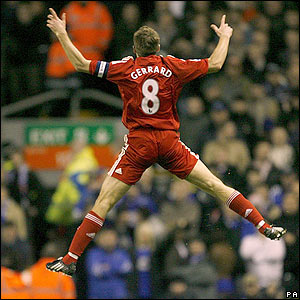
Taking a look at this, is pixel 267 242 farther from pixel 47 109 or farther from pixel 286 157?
pixel 47 109

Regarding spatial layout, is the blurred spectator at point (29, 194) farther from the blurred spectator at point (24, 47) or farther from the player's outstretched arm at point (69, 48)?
the player's outstretched arm at point (69, 48)

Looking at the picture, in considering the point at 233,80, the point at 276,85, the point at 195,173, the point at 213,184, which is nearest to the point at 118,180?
Answer: the point at 195,173

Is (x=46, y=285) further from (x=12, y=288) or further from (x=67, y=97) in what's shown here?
(x=67, y=97)

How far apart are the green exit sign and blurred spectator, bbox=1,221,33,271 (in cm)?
206

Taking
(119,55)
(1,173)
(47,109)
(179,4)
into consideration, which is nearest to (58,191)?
(1,173)

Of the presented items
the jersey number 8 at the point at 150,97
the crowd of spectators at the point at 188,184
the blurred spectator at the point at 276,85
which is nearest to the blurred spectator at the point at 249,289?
the crowd of spectators at the point at 188,184

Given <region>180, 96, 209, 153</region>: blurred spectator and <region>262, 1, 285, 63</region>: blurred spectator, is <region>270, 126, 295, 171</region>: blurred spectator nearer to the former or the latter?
<region>180, 96, 209, 153</region>: blurred spectator

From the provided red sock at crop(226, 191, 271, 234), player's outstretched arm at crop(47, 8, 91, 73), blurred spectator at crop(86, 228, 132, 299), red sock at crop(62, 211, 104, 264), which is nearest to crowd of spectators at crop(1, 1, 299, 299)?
blurred spectator at crop(86, 228, 132, 299)

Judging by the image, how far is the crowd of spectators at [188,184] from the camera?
40.0 feet

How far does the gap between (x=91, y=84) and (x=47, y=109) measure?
31.5 inches

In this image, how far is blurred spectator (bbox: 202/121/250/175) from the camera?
13.8 metres

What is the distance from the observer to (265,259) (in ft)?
40.2

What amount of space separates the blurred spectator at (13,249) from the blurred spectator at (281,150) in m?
3.75

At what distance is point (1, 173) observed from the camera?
13.8 m
